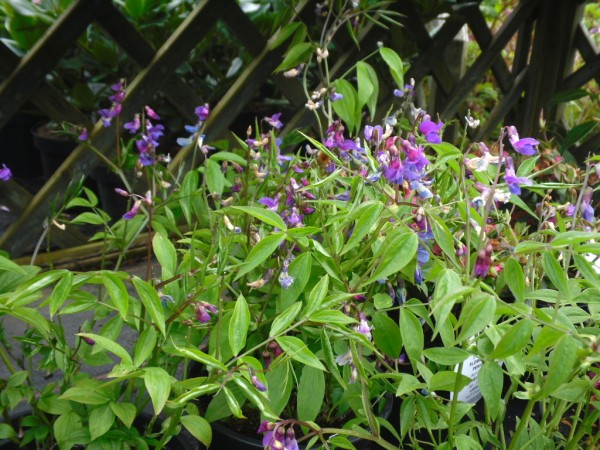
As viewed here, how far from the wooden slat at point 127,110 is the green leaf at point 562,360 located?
1332mm

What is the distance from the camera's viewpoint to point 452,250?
0.77 m

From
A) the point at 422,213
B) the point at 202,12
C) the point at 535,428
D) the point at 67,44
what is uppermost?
the point at 67,44

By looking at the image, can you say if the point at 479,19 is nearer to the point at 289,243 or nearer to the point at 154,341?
Answer: the point at 289,243

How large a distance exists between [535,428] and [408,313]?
274 millimetres

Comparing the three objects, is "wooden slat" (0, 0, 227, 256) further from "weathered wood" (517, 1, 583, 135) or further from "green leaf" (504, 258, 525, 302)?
"green leaf" (504, 258, 525, 302)

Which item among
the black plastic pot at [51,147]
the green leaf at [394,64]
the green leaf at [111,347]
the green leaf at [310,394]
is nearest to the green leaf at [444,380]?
the green leaf at [310,394]

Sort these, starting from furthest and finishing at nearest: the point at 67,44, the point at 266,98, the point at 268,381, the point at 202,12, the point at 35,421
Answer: the point at 266,98 → the point at 202,12 → the point at 67,44 → the point at 35,421 → the point at 268,381

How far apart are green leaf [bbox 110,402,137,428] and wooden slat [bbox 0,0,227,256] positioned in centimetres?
96

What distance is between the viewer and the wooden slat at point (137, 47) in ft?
5.34

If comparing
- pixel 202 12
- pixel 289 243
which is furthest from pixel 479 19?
pixel 289 243

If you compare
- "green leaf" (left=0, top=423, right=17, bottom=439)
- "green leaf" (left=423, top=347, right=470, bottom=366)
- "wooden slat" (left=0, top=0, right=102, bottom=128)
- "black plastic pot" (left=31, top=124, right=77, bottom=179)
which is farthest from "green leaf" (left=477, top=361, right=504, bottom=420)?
"black plastic pot" (left=31, top=124, right=77, bottom=179)

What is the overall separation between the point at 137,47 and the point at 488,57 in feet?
3.99

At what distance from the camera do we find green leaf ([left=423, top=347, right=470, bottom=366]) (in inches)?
30.8

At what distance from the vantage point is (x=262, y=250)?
79 centimetres
